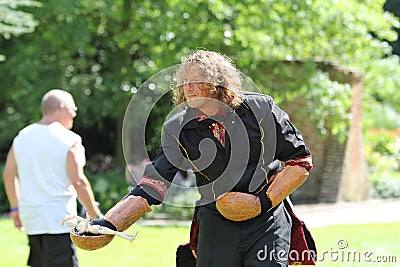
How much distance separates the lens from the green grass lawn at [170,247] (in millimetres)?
8391

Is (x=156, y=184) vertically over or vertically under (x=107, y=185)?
over

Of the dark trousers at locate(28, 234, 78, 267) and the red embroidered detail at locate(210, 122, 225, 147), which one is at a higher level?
the red embroidered detail at locate(210, 122, 225, 147)

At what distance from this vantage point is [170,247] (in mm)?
9766

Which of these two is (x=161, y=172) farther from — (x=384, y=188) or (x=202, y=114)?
(x=384, y=188)

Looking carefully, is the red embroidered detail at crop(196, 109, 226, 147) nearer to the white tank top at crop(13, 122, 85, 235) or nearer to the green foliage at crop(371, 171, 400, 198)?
the white tank top at crop(13, 122, 85, 235)

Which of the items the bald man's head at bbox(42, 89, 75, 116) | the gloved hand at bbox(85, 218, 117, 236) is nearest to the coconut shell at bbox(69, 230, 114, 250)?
the gloved hand at bbox(85, 218, 117, 236)

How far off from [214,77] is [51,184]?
243 centimetres

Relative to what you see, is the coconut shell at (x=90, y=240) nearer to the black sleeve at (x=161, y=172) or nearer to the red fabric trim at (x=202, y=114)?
the black sleeve at (x=161, y=172)

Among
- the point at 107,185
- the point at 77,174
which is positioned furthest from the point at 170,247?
the point at 77,174

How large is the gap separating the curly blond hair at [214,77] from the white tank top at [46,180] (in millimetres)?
2127

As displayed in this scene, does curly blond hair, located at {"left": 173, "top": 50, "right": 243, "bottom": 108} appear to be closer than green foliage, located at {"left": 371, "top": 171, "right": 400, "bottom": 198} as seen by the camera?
Yes

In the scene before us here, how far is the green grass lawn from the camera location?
839cm

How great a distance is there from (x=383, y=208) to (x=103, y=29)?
6.05 meters

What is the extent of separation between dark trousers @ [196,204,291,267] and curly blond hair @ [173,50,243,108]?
603 mm
